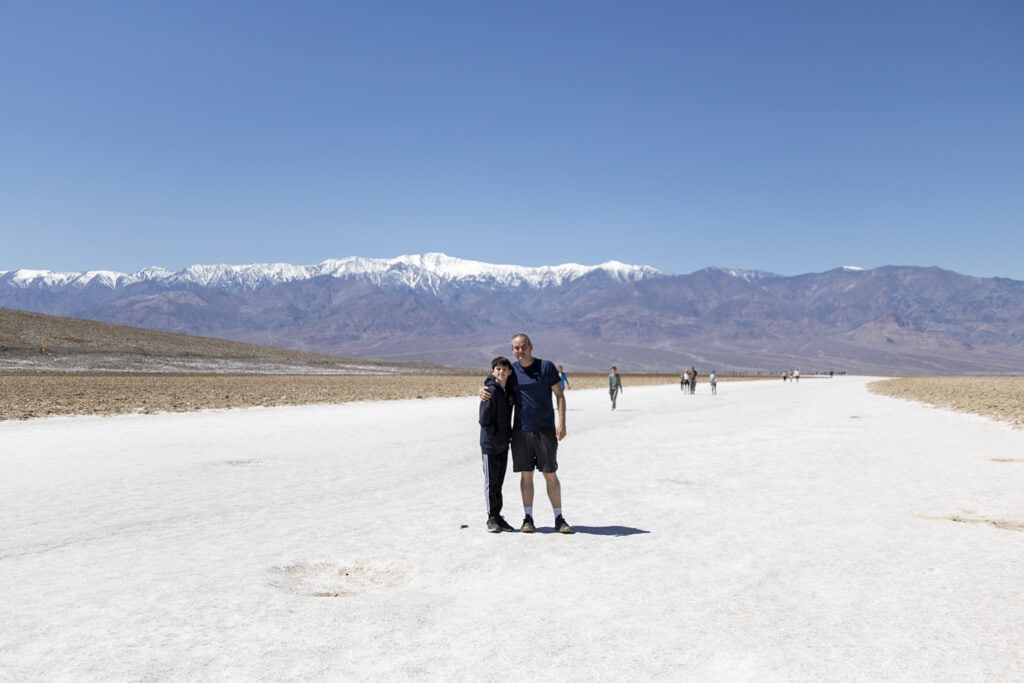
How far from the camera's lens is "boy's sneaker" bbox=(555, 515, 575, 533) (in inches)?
335

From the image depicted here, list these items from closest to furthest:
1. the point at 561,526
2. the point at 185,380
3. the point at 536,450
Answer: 1. the point at 536,450
2. the point at 561,526
3. the point at 185,380

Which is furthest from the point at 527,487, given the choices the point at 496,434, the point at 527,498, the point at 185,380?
the point at 185,380

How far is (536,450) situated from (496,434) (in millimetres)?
466

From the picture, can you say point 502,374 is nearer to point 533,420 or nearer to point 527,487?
point 533,420

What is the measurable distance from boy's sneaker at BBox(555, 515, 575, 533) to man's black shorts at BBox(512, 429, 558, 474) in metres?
0.56

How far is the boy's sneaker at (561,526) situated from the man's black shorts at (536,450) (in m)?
0.56

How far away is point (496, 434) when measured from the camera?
863 cm

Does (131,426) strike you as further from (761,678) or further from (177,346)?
(177,346)

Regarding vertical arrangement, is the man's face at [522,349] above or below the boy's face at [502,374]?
above

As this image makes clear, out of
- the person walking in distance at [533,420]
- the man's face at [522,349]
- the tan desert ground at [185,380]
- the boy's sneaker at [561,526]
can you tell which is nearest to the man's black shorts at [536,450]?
the person walking in distance at [533,420]

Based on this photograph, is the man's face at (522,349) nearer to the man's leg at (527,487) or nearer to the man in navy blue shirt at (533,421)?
the man in navy blue shirt at (533,421)

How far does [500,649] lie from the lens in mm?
5137

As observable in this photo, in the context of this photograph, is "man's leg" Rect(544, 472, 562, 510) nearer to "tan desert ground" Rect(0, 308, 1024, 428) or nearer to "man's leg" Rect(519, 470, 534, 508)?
"man's leg" Rect(519, 470, 534, 508)

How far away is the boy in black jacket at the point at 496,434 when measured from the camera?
8.55m
